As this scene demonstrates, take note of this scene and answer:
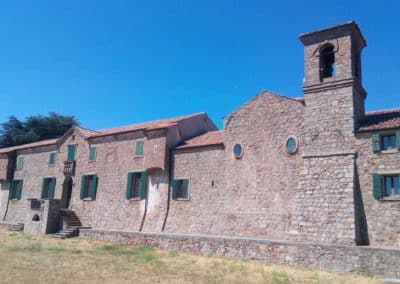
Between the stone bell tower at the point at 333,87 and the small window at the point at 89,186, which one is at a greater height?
the stone bell tower at the point at 333,87

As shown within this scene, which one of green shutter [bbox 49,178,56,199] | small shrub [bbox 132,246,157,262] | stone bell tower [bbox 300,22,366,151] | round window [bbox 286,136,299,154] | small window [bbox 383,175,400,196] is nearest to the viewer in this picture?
small window [bbox 383,175,400,196]

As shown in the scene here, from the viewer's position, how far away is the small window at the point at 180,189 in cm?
2284

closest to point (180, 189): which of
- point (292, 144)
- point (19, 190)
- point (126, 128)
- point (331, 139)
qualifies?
point (292, 144)

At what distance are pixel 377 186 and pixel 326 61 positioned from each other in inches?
283

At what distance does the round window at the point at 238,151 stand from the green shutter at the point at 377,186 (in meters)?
7.25

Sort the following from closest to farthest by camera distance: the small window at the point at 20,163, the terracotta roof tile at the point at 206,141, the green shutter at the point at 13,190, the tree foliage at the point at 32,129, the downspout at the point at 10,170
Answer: the terracotta roof tile at the point at 206,141 < the green shutter at the point at 13,190 < the small window at the point at 20,163 < the downspout at the point at 10,170 < the tree foliage at the point at 32,129

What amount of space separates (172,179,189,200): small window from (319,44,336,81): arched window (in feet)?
33.0

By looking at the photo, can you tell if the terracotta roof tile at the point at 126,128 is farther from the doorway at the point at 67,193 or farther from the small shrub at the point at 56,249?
the small shrub at the point at 56,249

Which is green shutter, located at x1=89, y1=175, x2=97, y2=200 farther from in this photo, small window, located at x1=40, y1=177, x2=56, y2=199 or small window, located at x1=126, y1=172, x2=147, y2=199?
small window, located at x1=40, y1=177, x2=56, y2=199

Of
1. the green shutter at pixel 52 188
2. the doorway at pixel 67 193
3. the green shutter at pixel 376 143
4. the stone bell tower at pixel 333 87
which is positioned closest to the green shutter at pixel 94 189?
the doorway at pixel 67 193

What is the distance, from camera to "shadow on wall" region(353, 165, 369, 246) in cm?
1627

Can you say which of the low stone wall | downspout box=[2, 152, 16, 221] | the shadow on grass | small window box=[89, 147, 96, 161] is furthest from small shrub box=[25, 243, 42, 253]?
downspout box=[2, 152, 16, 221]

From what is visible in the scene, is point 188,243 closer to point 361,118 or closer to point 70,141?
point 361,118

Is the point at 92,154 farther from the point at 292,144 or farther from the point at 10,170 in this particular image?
the point at 292,144
